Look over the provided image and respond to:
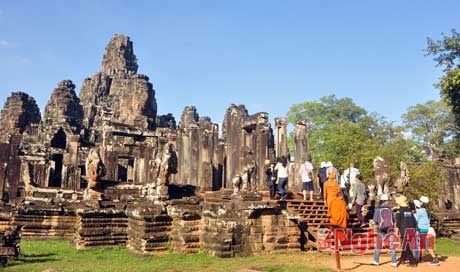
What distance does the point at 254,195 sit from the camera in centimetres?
1112

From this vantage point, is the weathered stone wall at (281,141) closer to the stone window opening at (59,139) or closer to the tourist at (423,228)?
the tourist at (423,228)

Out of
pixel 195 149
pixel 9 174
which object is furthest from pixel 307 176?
pixel 9 174

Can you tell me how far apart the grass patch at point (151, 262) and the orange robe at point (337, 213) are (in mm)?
1161

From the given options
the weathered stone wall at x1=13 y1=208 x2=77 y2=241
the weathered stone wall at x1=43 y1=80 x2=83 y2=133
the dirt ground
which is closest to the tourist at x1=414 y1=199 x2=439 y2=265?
the dirt ground

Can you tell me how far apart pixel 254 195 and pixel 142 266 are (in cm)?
354

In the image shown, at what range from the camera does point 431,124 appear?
45.8 meters

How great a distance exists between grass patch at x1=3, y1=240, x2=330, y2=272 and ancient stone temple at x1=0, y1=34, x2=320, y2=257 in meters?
0.48

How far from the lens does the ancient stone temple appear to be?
10.6m

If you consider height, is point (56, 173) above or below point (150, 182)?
above

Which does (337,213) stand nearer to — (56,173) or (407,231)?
(407,231)

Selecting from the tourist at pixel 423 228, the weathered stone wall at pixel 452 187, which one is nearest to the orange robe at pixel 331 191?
the tourist at pixel 423 228

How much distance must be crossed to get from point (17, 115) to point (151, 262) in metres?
32.3

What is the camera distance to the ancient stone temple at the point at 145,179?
10594mm

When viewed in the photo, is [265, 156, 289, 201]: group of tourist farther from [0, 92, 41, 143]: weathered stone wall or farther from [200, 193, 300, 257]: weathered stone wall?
[0, 92, 41, 143]: weathered stone wall
